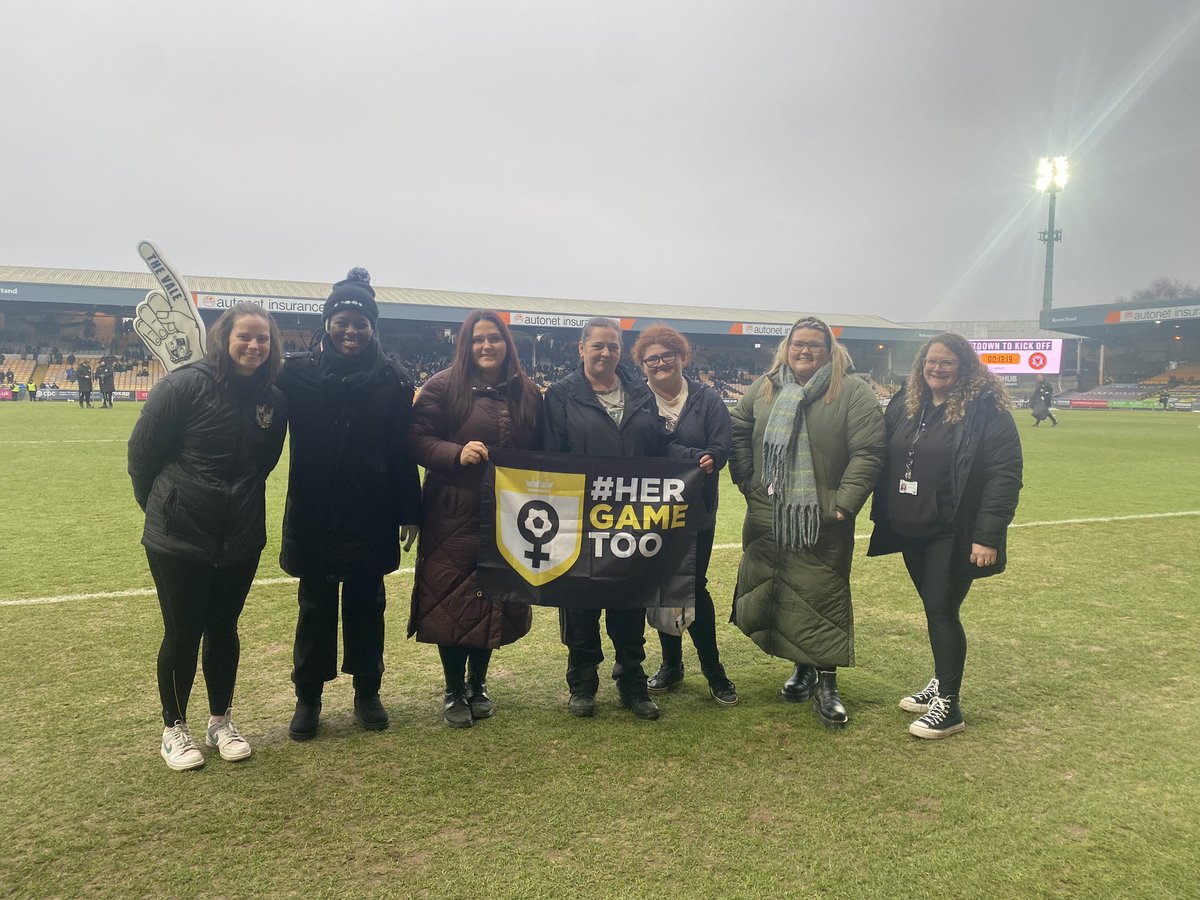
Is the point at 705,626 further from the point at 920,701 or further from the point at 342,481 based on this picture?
the point at 342,481

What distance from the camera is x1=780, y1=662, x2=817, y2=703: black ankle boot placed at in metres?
3.93

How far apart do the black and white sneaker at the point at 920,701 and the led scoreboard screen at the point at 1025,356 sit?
42.1 m

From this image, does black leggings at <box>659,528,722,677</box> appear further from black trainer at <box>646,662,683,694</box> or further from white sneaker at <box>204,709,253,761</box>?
white sneaker at <box>204,709,253,761</box>

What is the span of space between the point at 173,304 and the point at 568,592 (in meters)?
2.16

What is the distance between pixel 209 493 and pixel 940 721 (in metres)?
3.40

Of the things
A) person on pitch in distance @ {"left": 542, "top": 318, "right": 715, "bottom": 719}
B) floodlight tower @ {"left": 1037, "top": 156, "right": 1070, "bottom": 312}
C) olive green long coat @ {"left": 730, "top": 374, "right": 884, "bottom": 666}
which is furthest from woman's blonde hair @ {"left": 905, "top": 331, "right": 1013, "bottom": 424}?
floodlight tower @ {"left": 1037, "top": 156, "right": 1070, "bottom": 312}

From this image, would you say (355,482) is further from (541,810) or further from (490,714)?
(541,810)

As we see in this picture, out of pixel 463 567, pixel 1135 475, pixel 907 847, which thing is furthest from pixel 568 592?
pixel 1135 475

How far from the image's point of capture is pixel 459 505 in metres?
3.53

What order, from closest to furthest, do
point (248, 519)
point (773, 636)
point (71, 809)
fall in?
point (71, 809)
point (248, 519)
point (773, 636)

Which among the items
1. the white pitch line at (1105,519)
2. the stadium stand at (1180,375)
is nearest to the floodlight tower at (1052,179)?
the stadium stand at (1180,375)

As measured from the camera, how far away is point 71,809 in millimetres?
2756

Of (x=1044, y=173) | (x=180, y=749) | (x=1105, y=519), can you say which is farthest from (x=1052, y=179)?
(x=180, y=749)

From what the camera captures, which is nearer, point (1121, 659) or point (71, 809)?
point (71, 809)
